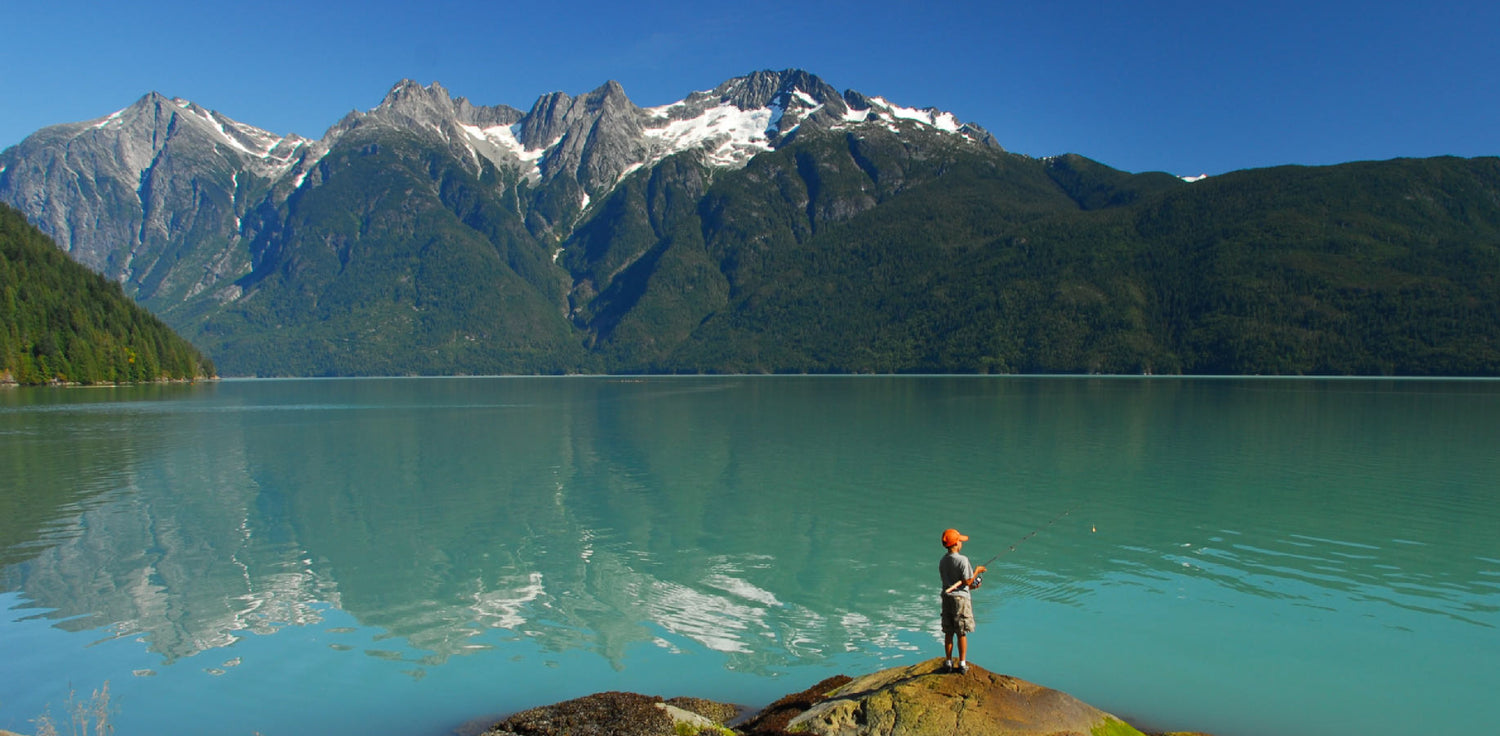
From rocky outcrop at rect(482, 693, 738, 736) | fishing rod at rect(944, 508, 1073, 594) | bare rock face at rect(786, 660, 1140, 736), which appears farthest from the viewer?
fishing rod at rect(944, 508, 1073, 594)

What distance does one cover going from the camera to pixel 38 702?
12.1m

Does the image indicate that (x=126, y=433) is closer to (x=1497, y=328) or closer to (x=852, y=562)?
(x=852, y=562)

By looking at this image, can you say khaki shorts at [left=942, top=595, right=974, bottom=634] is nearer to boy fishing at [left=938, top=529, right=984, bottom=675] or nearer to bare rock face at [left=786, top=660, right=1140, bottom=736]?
boy fishing at [left=938, top=529, right=984, bottom=675]

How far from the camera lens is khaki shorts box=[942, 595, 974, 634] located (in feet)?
34.0

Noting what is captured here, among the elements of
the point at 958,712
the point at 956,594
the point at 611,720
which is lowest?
the point at 611,720

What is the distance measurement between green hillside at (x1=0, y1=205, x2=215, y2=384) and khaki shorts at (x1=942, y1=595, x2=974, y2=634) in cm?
15672

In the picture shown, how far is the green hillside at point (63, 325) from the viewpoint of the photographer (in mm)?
123312

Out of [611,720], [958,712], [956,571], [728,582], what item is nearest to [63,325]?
[728,582]

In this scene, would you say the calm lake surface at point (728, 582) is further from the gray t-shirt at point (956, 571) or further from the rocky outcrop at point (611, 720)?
the gray t-shirt at point (956, 571)

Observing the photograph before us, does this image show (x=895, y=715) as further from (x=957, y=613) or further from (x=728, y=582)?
(x=728, y=582)

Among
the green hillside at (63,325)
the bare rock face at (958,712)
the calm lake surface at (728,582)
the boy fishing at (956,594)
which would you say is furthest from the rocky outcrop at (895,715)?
the green hillside at (63,325)

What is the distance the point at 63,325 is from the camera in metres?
130

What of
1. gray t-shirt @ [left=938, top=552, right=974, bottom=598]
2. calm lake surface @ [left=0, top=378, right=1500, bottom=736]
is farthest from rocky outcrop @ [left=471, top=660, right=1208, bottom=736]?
calm lake surface @ [left=0, top=378, right=1500, bottom=736]

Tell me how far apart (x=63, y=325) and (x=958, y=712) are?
166800 mm
